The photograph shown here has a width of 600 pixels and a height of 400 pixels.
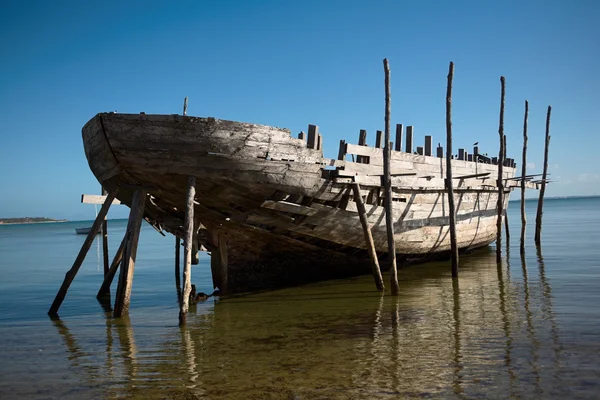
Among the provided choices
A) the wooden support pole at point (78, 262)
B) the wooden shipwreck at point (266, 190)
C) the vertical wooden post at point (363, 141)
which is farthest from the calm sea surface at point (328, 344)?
the vertical wooden post at point (363, 141)

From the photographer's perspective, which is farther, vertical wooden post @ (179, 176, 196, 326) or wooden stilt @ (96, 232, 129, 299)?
wooden stilt @ (96, 232, 129, 299)

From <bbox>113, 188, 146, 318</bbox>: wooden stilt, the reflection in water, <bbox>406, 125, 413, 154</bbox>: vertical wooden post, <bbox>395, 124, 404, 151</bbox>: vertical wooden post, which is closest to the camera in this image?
the reflection in water

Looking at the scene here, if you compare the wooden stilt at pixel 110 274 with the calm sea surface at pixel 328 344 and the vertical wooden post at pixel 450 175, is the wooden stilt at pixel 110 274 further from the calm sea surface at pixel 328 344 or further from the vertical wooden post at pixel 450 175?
the vertical wooden post at pixel 450 175

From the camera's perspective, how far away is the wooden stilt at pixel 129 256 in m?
8.84

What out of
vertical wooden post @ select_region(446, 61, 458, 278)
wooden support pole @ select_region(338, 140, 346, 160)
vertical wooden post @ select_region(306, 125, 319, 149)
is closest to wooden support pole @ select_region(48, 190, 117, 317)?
vertical wooden post @ select_region(306, 125, 319, 149)

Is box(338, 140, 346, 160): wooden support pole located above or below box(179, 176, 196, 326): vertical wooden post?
above

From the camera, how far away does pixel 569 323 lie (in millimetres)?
7219

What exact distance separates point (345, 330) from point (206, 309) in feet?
11.0

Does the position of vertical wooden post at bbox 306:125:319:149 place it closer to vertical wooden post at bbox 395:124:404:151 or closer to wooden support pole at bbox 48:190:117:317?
vertical wooden post at bbox 395:124:404:151

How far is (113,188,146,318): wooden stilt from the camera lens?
8.84 metres

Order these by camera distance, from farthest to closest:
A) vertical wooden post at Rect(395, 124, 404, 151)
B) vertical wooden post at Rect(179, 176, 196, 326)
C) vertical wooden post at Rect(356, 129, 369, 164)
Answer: vertical wooden post at Rect(395, 124, 404, 151) → vertical wooden post at Rect(356, 129, 369, 164) → vertical wooden post at Rect(179, 176, 196, 326)

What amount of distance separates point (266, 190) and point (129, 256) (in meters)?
2.65

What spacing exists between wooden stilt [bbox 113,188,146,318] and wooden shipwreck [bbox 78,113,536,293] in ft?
0.35

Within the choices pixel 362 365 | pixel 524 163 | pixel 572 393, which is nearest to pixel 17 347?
pixel 362 365
